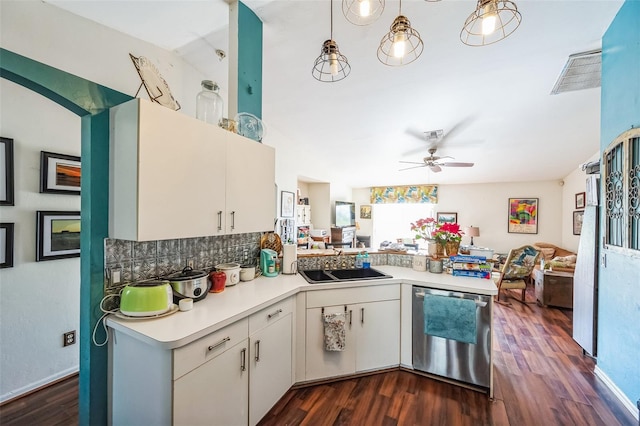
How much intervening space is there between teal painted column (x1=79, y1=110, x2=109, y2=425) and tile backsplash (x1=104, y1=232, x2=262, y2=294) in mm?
66

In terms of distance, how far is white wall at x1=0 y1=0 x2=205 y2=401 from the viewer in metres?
1.80

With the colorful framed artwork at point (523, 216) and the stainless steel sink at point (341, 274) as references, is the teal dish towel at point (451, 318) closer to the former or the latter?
the stainless steel sink at point (341, 274)

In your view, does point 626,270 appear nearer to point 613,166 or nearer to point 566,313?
point 613,166

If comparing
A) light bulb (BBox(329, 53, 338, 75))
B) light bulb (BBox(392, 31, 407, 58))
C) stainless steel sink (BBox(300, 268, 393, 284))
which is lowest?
stainless steel sink (BBox(300, 268, 393, 284))

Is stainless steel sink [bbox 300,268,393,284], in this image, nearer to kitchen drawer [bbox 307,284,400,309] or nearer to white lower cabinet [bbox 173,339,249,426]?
kitchen drawer [bbox 307,284,400,309]

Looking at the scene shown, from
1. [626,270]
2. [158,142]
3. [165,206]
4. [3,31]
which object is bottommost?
[626,270]

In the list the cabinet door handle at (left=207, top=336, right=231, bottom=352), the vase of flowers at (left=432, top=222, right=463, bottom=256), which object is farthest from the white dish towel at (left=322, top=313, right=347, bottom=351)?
the vase of flowers at (left=432, top=222, right=463, bottom=256)

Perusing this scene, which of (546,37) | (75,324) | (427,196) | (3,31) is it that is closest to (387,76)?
(546,37)

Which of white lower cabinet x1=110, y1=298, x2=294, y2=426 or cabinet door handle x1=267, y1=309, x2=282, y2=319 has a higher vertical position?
cabinet door handle x1=267, y1=309, x2=282, y2=319

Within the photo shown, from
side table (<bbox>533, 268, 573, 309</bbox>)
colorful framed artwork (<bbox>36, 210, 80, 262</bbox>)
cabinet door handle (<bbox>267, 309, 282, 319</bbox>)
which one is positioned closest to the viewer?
cabinet door handle (<bbox>267, 309, 282, 319</bbox>)

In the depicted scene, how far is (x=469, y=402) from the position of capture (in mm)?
1927

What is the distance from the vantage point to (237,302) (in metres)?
1.61

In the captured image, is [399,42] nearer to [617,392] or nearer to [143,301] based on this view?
[143,301]

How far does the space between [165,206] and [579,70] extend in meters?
4.15
